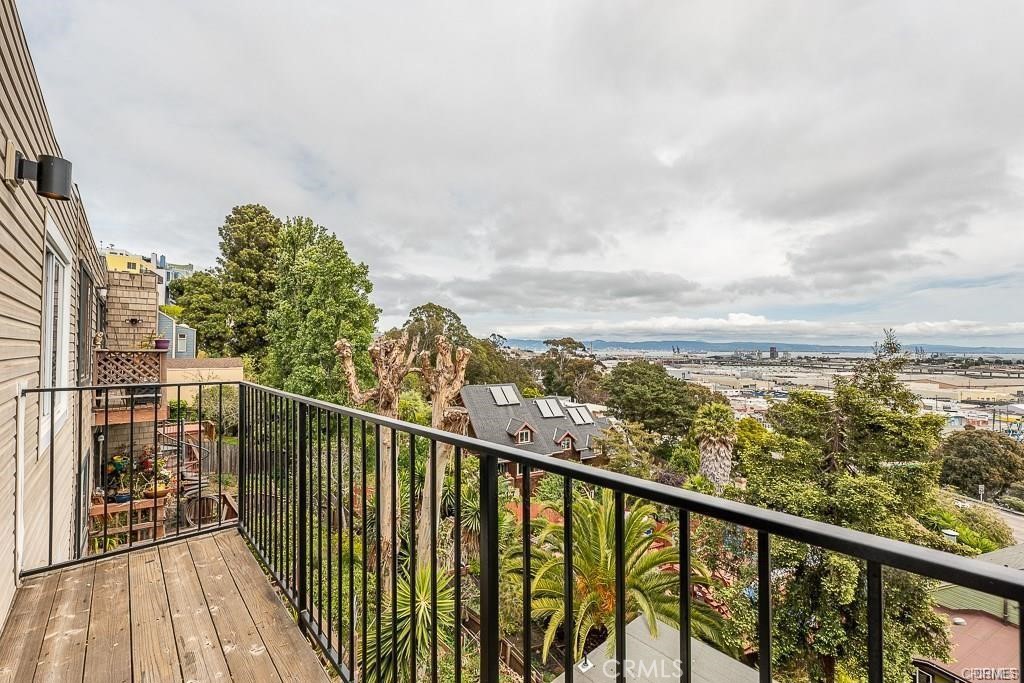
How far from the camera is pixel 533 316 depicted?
1542 inches

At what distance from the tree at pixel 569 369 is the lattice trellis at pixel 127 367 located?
25707mm

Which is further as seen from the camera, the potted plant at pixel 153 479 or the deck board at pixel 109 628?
the potted plant at pixel 153 479

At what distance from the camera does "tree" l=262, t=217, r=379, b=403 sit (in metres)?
14.7

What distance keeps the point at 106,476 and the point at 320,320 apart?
12.4m

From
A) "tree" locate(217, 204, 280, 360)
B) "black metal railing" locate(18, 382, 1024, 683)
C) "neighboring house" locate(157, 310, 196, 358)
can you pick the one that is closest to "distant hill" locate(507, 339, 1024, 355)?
"tree" locate(217, 204, 280, 360)

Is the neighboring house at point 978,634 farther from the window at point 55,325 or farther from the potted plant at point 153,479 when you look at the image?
the potted plant at point 153,479

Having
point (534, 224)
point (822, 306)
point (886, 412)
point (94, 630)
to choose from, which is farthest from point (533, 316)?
point (94, 630)

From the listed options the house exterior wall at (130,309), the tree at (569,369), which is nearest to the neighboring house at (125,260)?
the house exterior wall at (130,309)

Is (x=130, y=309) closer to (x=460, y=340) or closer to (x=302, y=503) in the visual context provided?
(x=302, y=503)

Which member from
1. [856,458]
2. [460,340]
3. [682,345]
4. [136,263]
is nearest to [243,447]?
[856,458]

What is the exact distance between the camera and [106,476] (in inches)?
115

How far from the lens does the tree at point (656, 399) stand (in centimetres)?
2473

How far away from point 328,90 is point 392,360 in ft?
15.9

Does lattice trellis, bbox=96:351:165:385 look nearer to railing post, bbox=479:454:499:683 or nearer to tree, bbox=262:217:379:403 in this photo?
tree, bbox=262:217:379:403
